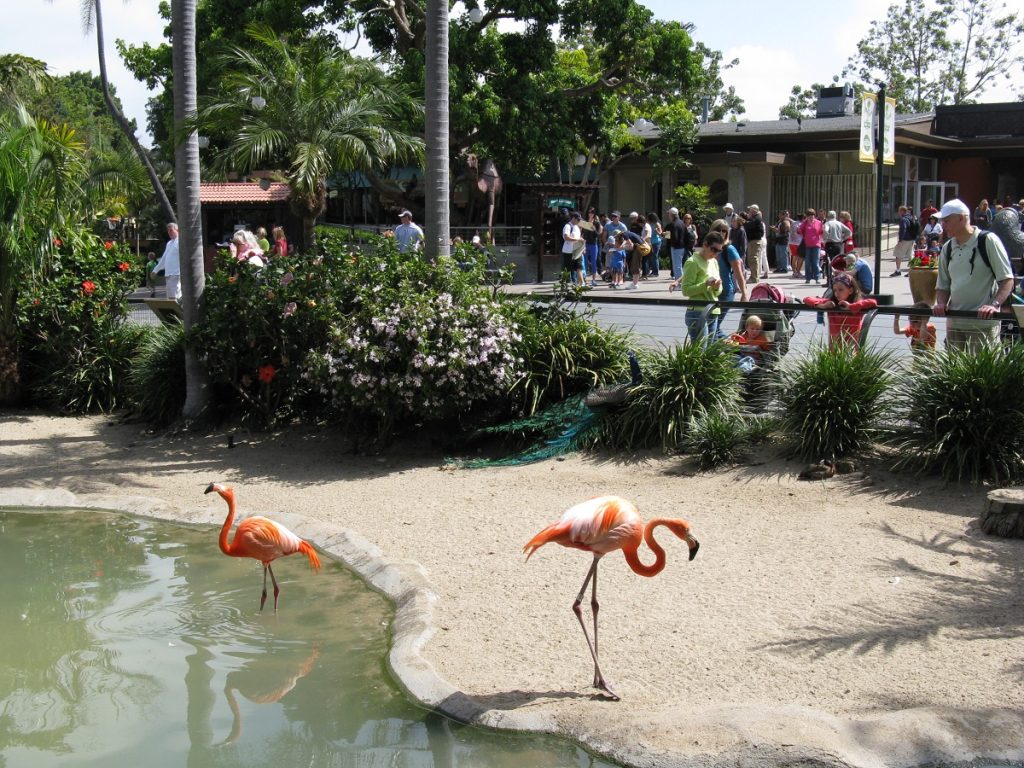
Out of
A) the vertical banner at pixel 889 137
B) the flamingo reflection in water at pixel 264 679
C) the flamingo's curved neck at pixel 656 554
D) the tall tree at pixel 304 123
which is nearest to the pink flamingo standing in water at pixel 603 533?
the flamingo's curved neck at pixel 656 554

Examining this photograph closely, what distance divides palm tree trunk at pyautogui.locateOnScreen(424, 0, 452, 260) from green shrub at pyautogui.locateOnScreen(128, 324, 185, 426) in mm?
3008

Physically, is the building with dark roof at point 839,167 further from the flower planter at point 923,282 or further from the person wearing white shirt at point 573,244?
the flower planter at point 923,282

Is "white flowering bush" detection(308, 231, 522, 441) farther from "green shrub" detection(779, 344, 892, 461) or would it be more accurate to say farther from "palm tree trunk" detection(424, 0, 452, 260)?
"green shrub" detection(779, 344, 892, 461)

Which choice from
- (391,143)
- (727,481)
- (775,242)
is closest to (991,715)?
(727,481)

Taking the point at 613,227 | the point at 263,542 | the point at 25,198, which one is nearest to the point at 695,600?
the point at 263,542

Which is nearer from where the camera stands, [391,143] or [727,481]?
[727,481]

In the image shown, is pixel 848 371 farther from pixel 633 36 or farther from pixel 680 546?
pixel 633 36

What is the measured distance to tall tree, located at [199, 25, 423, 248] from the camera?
12.2 meters

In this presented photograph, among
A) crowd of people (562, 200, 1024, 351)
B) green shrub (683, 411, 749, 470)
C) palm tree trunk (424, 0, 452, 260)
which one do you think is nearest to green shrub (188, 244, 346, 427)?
palm tree trunk (424, 0, 452, 260)

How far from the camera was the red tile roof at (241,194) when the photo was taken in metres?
30.9

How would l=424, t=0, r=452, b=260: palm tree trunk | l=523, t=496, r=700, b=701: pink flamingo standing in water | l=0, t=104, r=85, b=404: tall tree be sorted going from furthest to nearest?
l=0, t=104, r=85, b=404: tall tree
l=424, t=0, r=452, b=260: palm tree trunk
l=523, t=496, r=700, b=701: pink flamingo standing in water

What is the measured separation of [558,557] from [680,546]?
0.83 m

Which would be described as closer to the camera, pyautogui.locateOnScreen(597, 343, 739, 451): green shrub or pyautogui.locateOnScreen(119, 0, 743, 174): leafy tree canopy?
pyautogui.locateOnScreen(597, 343, 739, 451): green shrub

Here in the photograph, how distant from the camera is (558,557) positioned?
24.3 ft
